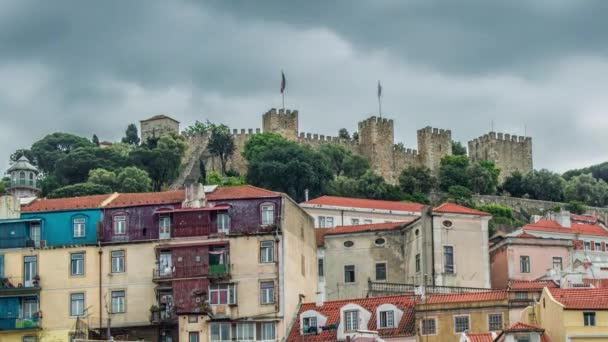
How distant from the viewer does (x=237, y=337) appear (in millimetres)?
74938

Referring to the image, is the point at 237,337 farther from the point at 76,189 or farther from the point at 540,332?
the point at 76,189

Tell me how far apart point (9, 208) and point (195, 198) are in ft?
34.0

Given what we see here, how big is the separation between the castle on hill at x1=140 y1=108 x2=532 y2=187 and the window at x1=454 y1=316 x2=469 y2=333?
8644 cm

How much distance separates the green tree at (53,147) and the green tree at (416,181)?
36278 millimetres

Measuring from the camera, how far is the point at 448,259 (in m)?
86.7

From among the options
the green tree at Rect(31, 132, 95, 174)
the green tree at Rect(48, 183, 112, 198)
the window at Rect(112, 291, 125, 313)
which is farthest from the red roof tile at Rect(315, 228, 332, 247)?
the green tree at Rect(31, 132, 95, 174)

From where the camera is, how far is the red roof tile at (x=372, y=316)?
72188 millimetres

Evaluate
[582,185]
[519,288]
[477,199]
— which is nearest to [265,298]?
[519,288]

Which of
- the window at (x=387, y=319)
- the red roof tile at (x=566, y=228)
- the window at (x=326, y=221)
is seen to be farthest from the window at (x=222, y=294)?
the window at (x=326, y=221)

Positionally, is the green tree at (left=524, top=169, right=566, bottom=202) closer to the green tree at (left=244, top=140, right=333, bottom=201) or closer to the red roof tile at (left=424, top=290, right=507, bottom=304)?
the green tree at (left=244, top=140, right=333, bottom=201)

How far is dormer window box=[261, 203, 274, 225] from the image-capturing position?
77.6 meters

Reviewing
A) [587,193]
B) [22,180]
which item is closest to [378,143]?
[587,193]

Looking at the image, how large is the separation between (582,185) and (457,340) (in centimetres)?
9710

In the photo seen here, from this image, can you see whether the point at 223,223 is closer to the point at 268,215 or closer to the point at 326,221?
the point at 268,215
